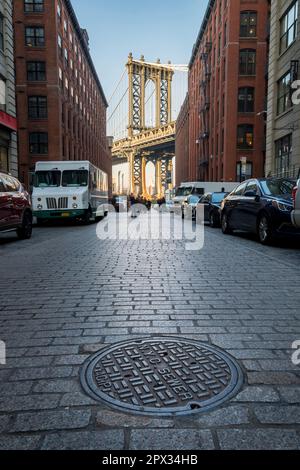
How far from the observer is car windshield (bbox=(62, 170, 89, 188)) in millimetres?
19375

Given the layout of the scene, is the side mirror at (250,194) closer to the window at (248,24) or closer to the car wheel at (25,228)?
the car wheel at (25,228)

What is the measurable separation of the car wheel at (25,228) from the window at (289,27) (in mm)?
18363

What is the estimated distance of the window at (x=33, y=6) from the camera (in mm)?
39000

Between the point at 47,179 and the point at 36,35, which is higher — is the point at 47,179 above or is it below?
below

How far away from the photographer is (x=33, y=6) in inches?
1542

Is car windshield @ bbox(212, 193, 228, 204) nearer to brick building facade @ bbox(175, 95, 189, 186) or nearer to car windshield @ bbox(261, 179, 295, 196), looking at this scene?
car windshield @ bbox(261, 179, 295, 196)

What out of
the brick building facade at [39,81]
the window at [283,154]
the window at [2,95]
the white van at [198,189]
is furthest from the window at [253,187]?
the brick building facade at [39,81]

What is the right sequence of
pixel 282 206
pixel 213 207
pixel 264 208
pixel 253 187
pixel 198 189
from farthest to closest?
pixel 198 189 → pixel 213 207 → pixel 253 187 → pixel 264 208 → pixel 282 206

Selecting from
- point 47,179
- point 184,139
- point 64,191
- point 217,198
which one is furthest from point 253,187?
point 184,139

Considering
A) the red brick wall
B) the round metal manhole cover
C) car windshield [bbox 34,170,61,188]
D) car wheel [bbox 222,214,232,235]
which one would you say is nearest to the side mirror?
car wheel [bbox 222,214,232,235]

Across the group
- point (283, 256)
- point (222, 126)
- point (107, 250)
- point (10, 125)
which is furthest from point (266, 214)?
point (222, 126)

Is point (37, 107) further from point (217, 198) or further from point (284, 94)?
point (217, 198)

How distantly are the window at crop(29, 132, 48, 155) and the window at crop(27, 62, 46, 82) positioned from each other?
523 centimetres

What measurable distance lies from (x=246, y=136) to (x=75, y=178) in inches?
1061
